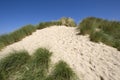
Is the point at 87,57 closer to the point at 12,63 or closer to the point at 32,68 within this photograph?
the point at 32,68

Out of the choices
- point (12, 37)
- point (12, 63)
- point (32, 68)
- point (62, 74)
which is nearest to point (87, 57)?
point (62, 74)

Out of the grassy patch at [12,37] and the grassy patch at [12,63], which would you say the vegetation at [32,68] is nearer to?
the grassy patch at [12,63]

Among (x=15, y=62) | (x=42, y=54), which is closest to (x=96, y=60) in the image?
(x=42, y=54)

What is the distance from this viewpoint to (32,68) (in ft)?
16.3

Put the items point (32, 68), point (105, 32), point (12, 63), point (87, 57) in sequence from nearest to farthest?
point (32, 68), point (12, 63), point (87, 57), point (105, 32)

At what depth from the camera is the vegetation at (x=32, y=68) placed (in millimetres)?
4629

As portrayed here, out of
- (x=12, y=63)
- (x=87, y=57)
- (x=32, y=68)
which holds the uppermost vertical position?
(x=12, y=63)

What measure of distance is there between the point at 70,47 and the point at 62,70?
1990mm

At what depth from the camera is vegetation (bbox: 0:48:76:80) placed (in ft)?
15.2

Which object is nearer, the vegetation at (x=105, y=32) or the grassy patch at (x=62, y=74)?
the grassy patch at (x=62, y=74)

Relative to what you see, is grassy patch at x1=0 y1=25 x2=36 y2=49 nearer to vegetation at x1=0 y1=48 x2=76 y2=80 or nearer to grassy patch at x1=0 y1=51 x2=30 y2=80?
grassy patch at x1=0 y1=51 x2=30 y2=80

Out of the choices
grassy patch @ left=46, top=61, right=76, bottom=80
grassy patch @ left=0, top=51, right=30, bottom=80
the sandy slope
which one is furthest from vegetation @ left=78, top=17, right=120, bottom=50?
grassy patch @ left=0, top=51, right=30, bottom=80

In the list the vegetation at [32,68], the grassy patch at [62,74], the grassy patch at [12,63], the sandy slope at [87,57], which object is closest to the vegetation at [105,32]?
the sandy slope at [87,57]

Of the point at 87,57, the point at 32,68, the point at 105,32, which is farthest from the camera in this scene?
the point at 105,32
